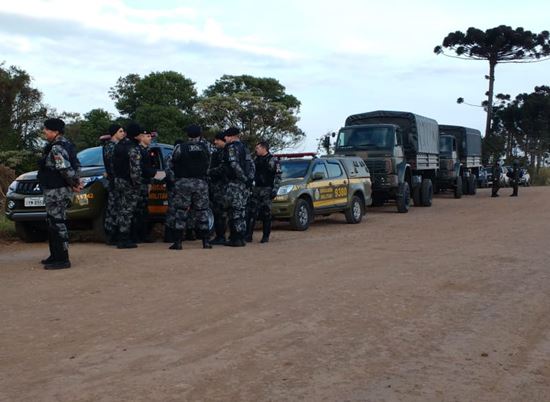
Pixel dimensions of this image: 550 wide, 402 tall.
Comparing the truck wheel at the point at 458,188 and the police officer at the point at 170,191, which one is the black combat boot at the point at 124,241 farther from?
the truck wheel at the point at 458,188

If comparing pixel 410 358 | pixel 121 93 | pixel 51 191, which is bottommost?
pixel 410 358

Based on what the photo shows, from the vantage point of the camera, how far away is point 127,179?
10164 millimetres

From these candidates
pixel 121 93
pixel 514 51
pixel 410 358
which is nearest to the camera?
pixel 410 358

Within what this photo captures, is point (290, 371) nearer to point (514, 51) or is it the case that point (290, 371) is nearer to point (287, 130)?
point (287, 130)

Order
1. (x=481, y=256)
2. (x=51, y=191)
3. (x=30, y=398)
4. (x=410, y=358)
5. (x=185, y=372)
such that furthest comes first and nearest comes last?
(x=481, y=256), (x=51, y=191), (x=410, y=358), (x=185, y=372), (x=30, y=398)

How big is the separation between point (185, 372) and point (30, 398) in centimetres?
100

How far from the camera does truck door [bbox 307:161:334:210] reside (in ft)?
48.1

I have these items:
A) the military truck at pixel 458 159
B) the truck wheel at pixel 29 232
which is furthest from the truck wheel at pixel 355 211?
the military truck at pixel 458 159

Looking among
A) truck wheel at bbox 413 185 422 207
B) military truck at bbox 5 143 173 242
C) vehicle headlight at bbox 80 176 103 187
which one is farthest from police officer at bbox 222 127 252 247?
truck wheel at bbox 413 185 422 207

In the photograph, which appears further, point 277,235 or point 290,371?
point 277,235

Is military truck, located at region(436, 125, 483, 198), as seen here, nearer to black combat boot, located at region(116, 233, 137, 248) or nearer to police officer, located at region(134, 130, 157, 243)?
police officer, located at region(134, 130, 157, 243)

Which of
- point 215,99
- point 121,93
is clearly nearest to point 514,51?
point 215,99

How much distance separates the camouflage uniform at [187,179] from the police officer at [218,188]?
21.8 inches

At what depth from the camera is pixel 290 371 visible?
456 cm
